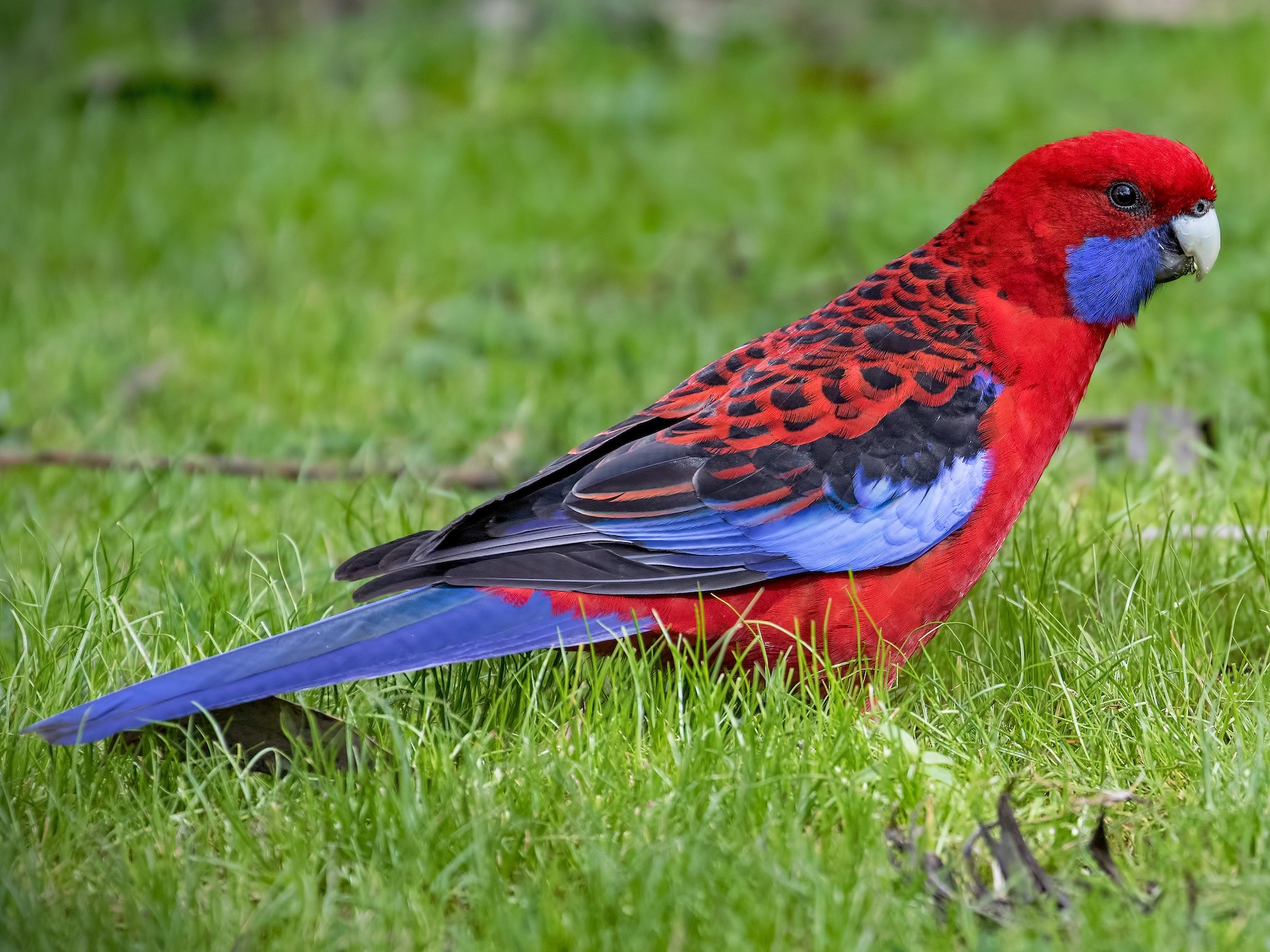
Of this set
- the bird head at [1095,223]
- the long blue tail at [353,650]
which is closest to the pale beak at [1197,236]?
the bird head at [1095,223]

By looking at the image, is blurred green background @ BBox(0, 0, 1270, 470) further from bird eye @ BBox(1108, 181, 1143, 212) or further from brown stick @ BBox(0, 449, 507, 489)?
bird eye @ BBox(1108, 181, 1143, 212)

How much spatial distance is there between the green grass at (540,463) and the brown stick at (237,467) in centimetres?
6

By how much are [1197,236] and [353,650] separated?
1.97 metres

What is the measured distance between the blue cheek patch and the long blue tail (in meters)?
1.16

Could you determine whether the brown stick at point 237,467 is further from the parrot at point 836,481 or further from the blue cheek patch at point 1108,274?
the blue cheek patch at point 1108,274

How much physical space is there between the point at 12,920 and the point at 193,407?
2.97 meters

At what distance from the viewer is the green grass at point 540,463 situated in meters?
2.22

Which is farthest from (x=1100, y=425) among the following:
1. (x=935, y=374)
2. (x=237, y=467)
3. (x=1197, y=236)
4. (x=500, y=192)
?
(x=500, y=192)

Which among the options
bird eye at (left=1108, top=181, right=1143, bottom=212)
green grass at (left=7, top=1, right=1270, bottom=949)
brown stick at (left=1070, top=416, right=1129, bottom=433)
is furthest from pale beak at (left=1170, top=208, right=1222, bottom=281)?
brown stick at (left=1070, top=416, right=1129, bottom=433)

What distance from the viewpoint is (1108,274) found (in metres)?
3.03

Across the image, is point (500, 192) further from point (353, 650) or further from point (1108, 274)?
point (353, 650)

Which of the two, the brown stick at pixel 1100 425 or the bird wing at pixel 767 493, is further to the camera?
the brown stick at pixel 1100 425

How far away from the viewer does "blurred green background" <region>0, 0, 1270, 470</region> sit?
193 inches

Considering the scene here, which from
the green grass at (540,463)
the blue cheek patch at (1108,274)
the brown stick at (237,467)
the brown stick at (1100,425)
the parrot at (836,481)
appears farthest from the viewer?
the brown stick at (1100,425)
